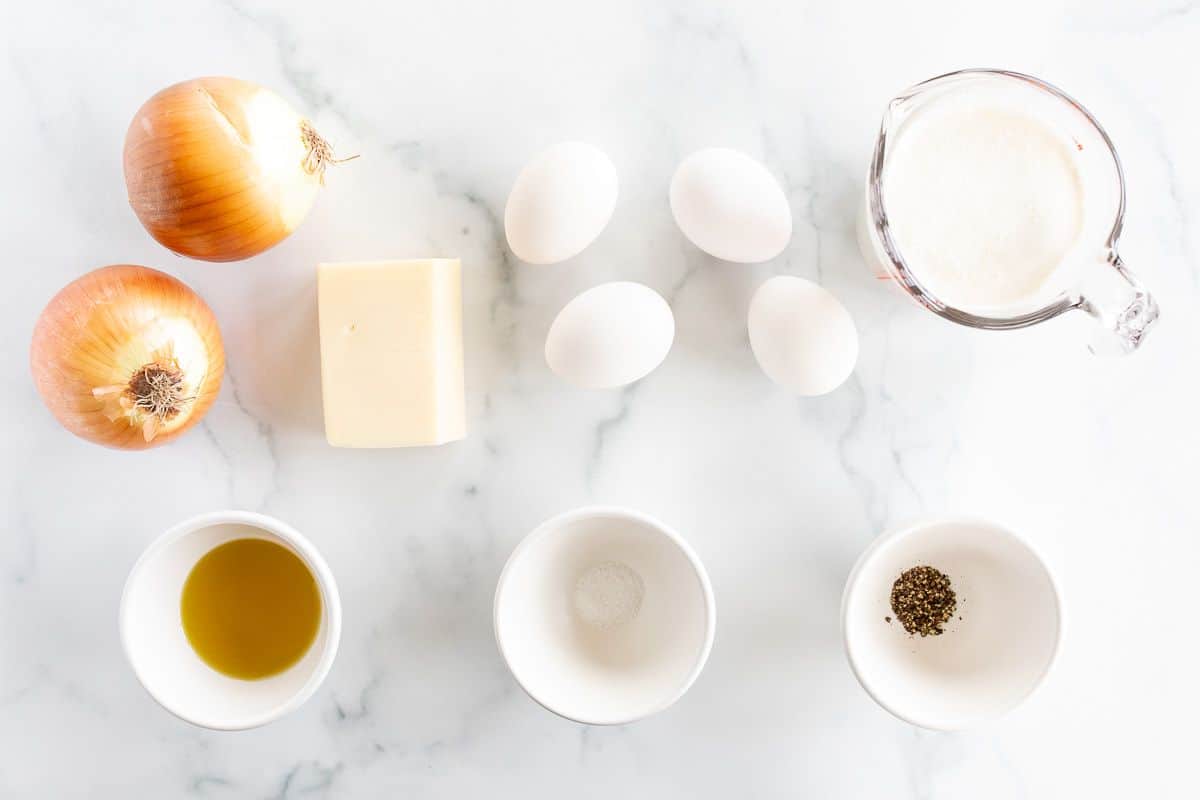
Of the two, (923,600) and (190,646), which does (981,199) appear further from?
(190,646)

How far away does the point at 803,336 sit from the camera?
0.97 metres

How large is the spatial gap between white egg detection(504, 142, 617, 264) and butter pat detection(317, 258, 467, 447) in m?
0.11

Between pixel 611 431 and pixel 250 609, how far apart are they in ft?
1.52

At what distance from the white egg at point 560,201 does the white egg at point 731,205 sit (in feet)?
0.28

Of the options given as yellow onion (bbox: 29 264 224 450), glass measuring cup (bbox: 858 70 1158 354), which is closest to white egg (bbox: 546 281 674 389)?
glass measuring cup (bbox: 858 70 1158 354)

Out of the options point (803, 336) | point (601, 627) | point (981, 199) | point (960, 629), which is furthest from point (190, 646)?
point (981, 199)

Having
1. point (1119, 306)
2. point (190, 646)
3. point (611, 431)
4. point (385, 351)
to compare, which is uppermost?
point (1119, 306)

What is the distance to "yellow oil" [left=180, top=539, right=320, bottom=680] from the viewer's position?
1.05 meters

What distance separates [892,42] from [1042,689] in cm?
80

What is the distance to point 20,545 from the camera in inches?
43.9

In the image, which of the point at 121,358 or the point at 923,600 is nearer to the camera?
the point at 121,358

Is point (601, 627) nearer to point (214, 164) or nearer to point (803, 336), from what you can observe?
point (803, 336)

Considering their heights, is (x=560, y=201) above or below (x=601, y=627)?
above

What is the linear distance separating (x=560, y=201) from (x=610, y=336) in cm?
15
